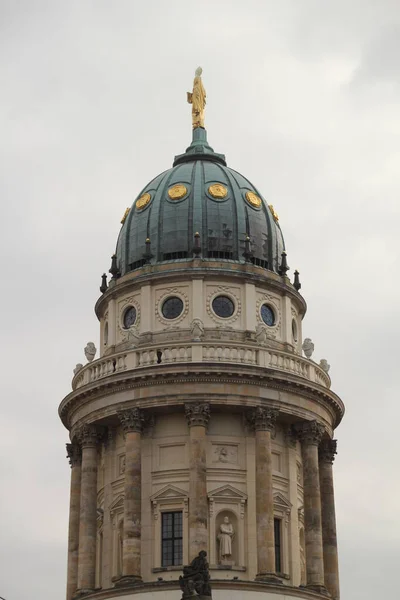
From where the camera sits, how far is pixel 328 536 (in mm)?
76562

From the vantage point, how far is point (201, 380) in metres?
72.6

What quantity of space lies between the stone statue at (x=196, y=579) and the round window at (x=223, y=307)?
15146 millimetres

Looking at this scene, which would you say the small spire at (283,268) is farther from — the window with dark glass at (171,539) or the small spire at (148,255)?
the window with dark glass at (171,539)

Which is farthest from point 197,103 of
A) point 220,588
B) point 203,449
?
point 220,588

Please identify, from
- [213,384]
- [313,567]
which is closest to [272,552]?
[313,567]

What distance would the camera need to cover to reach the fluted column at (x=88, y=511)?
73.4m

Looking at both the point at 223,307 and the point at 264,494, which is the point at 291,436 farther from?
the point at 223,307

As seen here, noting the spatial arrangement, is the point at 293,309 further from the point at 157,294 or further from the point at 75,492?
the point at 75,492

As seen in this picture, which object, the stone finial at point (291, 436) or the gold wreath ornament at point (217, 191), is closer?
the stone finial at point (291, 436)

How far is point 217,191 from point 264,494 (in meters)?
18.0

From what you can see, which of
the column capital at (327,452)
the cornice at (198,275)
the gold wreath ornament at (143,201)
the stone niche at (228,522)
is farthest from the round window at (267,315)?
the stone niche at (228,522)

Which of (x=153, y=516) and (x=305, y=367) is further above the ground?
(x=305, y=367)

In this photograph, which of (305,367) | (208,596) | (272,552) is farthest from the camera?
(305,367)

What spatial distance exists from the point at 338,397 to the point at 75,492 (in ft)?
48.4
